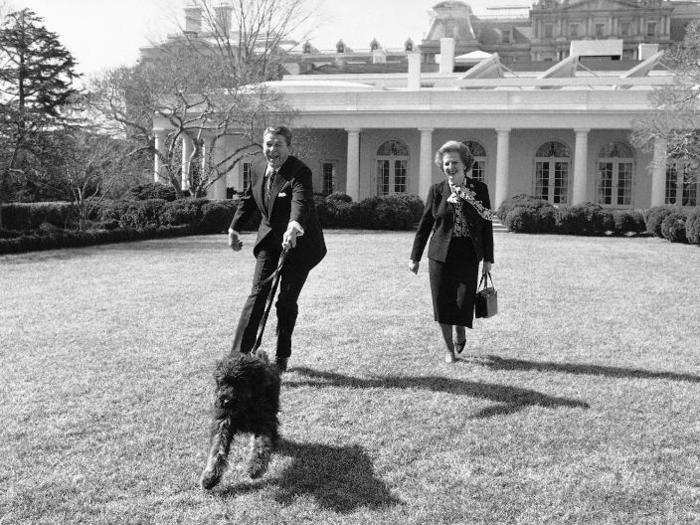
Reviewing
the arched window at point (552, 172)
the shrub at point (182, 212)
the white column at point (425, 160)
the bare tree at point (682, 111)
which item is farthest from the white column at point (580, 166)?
the shrub at point (182, 212)

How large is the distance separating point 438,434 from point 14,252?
14.7 m

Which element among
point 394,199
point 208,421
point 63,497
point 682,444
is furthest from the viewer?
point 394,199

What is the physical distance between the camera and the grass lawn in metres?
3.80

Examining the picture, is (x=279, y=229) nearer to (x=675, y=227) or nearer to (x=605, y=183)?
(x=675, y=227)

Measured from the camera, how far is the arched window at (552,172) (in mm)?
33562

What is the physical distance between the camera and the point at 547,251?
1819 cm

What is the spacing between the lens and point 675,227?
21922 mm

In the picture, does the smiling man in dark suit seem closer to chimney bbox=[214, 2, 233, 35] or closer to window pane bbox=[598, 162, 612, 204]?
window pane bbox=[598, 162, 612, 204]

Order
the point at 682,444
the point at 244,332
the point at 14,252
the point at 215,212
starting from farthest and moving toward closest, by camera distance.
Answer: the point at 215,212 → the point at 14,252 → the point at 244,332 → the point at 682,444

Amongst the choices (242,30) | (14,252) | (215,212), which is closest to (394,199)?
(215,212)

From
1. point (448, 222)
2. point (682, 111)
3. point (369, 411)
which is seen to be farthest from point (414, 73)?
point (369, 411)

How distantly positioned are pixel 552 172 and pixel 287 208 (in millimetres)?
29535

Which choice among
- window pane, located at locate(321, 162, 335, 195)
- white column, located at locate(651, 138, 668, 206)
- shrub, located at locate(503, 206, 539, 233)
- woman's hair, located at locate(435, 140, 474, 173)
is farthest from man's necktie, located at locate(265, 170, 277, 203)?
window pane, located at locate(321, 162, 335, 195)

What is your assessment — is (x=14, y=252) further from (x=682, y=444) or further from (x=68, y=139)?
(x=682, y=444)
